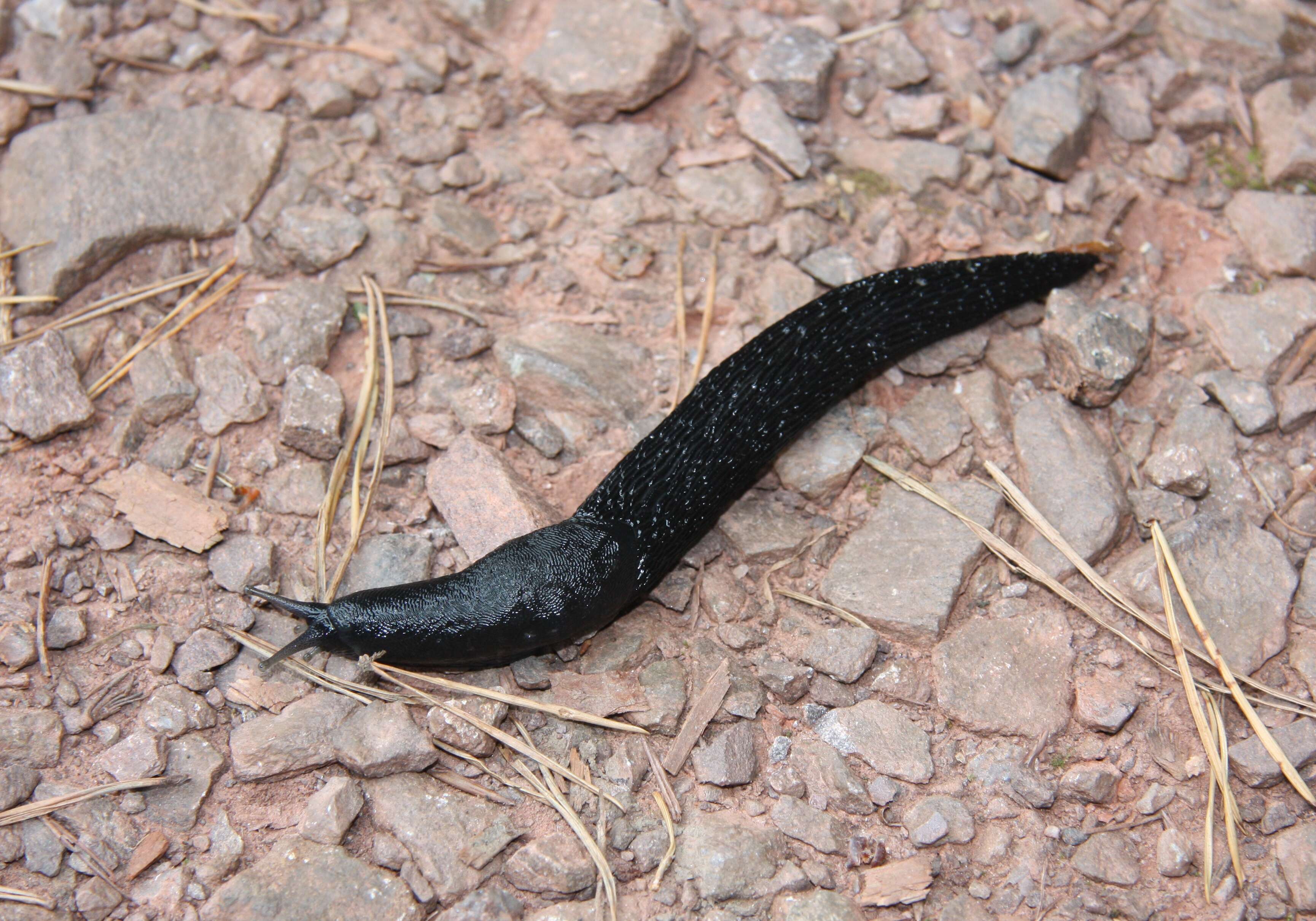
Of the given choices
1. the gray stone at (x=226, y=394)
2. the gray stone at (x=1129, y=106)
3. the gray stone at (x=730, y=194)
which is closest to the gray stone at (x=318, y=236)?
the gray stone at (x=226, y=394)

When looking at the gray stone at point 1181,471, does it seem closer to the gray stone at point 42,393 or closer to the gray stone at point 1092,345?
the gray stone at point 1092,345

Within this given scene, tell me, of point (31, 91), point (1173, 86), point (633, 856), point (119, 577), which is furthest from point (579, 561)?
point (1173, 86)

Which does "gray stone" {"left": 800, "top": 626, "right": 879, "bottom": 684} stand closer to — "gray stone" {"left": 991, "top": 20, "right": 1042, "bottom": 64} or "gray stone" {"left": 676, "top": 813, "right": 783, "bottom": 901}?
"gray stone" {"left": 676, "top": 813, "right": 783, "bottom": 901}

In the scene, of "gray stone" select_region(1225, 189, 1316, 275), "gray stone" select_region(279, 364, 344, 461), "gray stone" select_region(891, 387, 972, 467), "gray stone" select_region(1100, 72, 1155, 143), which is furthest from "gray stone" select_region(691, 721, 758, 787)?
"gray stone" select_region(1100, 72, 1155, 143)

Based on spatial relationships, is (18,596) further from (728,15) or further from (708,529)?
(728,15)

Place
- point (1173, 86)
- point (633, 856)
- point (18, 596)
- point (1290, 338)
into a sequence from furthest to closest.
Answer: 1. point (1173, 86)
2. point (1290, 338)
3. point (18, 596)
4. point (633, 856)

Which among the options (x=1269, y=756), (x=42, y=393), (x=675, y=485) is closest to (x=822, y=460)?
(x=675, y=485)

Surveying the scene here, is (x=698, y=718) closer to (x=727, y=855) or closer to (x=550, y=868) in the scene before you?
(x=727, y=855)
